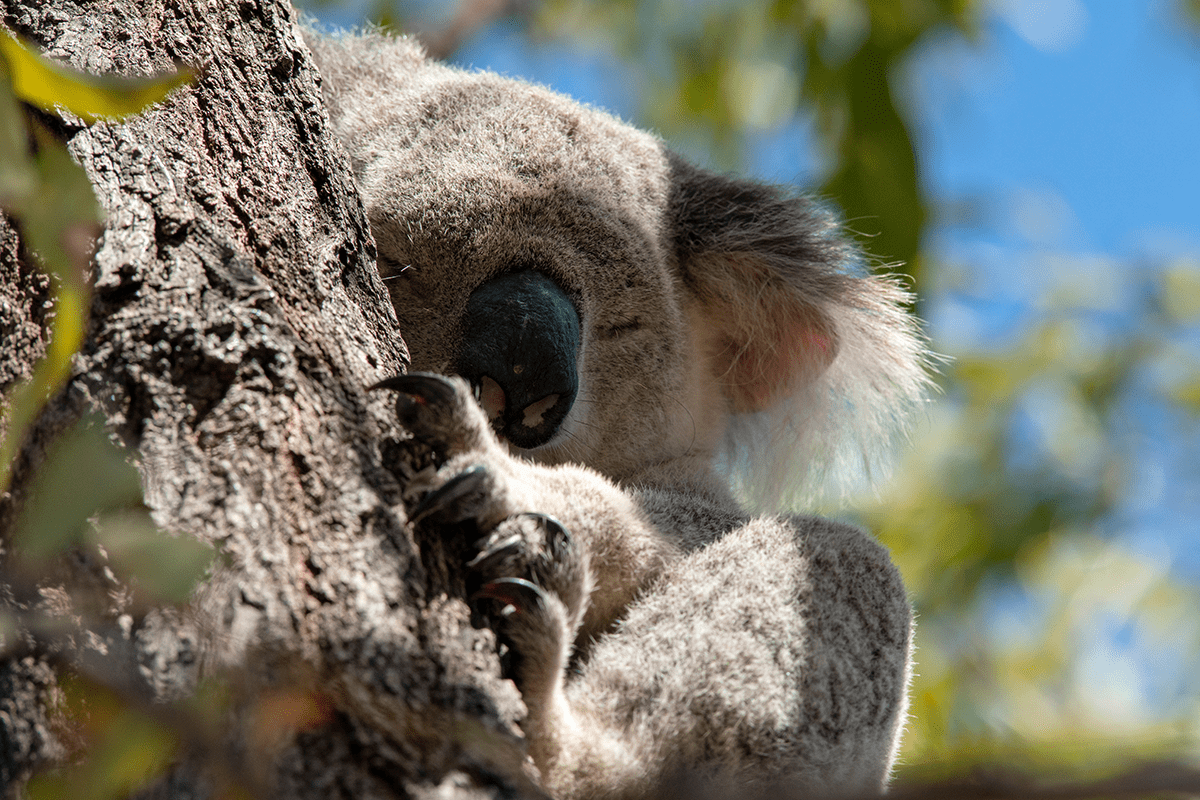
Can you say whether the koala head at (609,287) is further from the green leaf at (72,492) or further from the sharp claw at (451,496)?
the green leaf at (72,492)

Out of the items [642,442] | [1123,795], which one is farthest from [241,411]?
[642,442]

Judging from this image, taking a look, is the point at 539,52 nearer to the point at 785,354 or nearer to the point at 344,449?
the point at 785,354

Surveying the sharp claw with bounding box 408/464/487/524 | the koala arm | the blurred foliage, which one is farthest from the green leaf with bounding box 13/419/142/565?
the koala arm

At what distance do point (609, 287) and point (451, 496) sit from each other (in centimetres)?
117

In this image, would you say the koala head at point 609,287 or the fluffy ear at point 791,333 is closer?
the koala head at point 609,287

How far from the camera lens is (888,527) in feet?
16.1

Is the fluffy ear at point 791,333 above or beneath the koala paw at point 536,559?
above

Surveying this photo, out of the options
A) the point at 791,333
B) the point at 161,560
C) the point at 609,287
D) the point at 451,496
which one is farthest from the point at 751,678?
the point at 791,333

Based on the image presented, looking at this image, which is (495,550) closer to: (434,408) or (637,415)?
(434,408)

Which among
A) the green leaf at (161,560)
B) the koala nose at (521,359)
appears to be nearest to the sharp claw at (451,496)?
the green leaf at (161,560)

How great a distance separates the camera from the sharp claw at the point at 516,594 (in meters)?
1.22

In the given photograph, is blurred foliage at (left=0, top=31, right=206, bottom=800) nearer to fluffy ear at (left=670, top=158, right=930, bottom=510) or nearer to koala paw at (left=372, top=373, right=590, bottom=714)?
koala paw at (left=372, top=373, right=590, bottom=714)

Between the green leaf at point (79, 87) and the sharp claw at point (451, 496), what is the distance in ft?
1.67

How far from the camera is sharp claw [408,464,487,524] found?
3.84 ft
